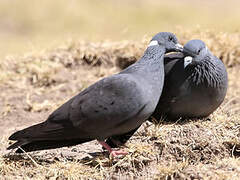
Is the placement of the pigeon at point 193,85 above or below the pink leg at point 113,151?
above

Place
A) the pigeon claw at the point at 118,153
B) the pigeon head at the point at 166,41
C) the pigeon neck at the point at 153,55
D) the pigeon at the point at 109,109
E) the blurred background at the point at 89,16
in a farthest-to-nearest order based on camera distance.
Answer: the blurred background at the point at 89,16 → the pigeon head at the point at 166,41 → the pigeon neck at the point at 153,55 → the pigeon claw at the point at 118,153 → the pigeon at the point at 109,109

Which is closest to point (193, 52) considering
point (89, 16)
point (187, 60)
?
point (187, 60)

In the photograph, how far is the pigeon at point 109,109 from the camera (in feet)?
12.8

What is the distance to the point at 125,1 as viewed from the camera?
1531cm

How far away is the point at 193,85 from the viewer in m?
4.39

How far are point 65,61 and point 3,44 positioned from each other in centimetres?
554

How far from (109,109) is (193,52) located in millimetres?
934

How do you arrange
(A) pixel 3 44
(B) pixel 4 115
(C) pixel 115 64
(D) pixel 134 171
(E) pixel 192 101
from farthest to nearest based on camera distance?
(A) pixel 3 44 < (C) pixel 115 64 < (B) pixel 4 115 < (E) pixel 192 101 < (D) pixel 134 171

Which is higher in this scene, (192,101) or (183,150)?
(192,101)

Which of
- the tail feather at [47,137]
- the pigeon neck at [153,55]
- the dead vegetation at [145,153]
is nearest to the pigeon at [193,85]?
the dead vegetation at [145,153]

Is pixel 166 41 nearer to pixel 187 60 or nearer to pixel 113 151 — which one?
pixel 187 60

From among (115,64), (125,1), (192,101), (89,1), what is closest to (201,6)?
(125,1)

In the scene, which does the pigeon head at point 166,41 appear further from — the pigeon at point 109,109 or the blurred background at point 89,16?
the blurred background at point 89,16

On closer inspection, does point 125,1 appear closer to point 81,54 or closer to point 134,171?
point 81,54
